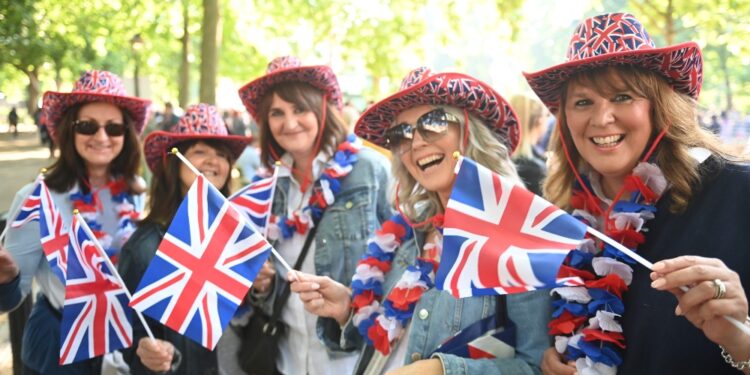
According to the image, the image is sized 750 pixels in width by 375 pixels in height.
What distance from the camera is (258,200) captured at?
3.57m

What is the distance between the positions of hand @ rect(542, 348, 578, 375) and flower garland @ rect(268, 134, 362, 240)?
183 centimetres

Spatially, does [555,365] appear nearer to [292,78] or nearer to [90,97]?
[292,78]

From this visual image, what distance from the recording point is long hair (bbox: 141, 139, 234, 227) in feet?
11.8

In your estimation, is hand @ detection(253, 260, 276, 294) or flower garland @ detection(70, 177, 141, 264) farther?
flower garland @ detection(70, 177, 141, 264)

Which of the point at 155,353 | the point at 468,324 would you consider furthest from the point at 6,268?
the point at 468,324

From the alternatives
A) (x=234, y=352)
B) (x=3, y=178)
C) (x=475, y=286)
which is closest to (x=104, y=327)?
(x=234, y=352)

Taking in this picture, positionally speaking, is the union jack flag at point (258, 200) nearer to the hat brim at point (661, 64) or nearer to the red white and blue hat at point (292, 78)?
the red white and blue hat at point (292, 78)

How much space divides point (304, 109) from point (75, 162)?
1.52 m

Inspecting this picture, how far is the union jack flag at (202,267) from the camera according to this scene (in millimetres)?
2789

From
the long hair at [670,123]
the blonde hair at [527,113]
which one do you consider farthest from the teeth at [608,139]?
the blonde hair at [527,113]

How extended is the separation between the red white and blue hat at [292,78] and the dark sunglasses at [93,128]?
834 mm

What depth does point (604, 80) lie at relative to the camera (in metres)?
2.28

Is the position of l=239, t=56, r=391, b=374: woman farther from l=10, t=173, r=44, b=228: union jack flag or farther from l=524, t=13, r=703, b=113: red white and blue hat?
l=524, t=13, r=703, b=113: red white and blue hat

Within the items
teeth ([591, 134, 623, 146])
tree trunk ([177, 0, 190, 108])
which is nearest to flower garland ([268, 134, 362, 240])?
teeth ([591, 134, 623, 146])
